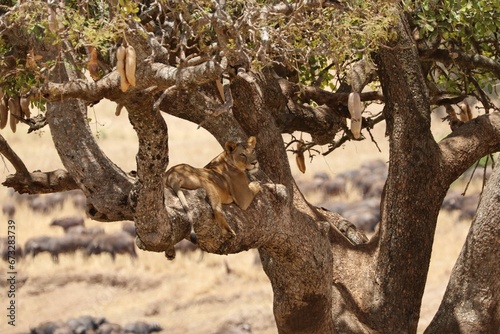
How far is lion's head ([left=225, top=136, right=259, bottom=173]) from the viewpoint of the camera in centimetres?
775

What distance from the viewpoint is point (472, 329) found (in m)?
8.87

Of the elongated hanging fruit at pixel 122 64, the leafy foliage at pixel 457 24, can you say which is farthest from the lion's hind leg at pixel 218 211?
the leafy foliage at pixel 457 24

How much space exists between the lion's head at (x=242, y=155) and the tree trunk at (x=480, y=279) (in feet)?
7.40

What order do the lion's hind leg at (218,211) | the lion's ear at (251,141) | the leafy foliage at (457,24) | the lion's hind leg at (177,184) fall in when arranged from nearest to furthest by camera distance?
the lion's hind leg at (177,184)
the lion's hind leg at (218,211)
the lion's ear at (251,141)
the leafy foliage at (457,24)

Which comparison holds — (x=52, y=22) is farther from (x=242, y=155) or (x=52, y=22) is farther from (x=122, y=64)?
(x=242, y=155)

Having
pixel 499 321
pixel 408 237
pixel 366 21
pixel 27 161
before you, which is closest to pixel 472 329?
pixel 499 321

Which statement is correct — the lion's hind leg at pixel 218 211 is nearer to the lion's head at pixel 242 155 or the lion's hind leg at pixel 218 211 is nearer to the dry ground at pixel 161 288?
the lion's head at pixel 242 155

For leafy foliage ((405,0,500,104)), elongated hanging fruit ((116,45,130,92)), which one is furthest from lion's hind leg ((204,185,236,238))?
leafy foliage ((405,0,500,104))

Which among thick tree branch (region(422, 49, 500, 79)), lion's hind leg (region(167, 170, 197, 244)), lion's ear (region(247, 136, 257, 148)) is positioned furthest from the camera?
thick tree branch (region(422, 49, 500, 79))

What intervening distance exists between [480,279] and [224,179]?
107 inches

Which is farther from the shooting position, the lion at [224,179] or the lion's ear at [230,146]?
the lion's ear at [230,146]

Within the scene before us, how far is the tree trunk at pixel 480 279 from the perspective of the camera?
871 centimetres

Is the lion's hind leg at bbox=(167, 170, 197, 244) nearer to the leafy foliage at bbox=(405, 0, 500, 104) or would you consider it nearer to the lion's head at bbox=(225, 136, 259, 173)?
the lion's head at bbox=(225, 136, 259, 173)

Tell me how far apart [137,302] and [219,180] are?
39.5 feet
